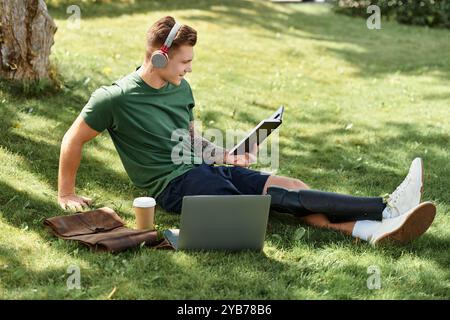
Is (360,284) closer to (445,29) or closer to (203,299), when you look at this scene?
(203,299)

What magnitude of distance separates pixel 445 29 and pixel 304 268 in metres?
11.9

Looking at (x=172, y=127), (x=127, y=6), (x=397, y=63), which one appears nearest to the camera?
(x=172, y=127)

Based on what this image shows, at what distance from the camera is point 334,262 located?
3.91 metres

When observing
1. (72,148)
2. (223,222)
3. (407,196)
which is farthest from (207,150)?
(407,196)

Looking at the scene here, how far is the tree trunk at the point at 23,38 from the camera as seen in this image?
633 centimetres

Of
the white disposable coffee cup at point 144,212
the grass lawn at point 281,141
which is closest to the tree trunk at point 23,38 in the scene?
the grass lawn at point 281,141

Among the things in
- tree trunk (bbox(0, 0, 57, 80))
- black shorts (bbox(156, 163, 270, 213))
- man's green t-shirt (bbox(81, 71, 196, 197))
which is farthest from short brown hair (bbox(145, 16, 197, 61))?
tree trunk (bbox(0, 0, 57, 80))

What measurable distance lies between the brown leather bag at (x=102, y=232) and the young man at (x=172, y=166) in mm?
330

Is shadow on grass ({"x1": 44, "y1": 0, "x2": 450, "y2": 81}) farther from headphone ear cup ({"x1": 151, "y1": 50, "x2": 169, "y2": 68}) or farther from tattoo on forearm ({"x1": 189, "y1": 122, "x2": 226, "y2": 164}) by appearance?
headphone ear cup ({"x1": 151, "y1": 50, "x2": 169, "y2": 68})

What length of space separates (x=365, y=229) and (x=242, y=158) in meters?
0.96

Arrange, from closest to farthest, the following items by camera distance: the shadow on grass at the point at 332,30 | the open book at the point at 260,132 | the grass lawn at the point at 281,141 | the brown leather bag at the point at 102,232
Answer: the grass lawn at the point at 281,141 < the brown leather bag at the point at 102,232 < the open book at the point at 260,132 < the shadow on grass at the point at 332,30

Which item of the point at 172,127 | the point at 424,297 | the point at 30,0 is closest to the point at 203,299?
the point at 424,297

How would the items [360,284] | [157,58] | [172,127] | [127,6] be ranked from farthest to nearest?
[127,6], [172,127], [157,58], [360,284]

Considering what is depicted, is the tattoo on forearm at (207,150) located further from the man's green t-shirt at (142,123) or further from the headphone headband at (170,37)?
the headphone headband at (170,37)
